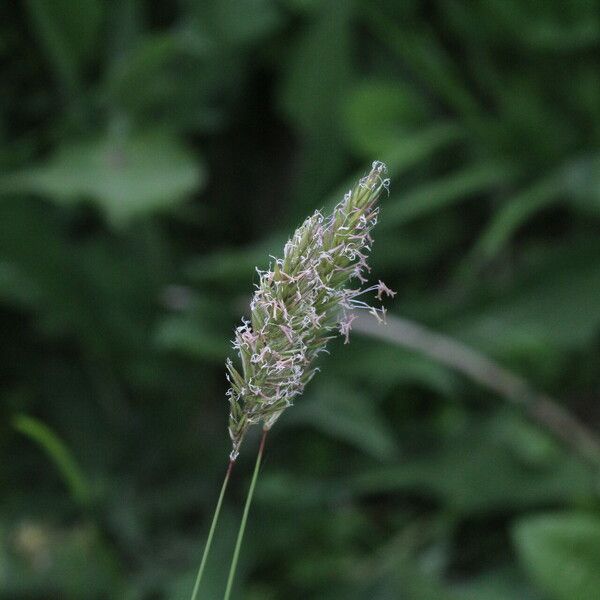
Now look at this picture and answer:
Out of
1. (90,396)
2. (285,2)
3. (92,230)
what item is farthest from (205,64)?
(90,396)

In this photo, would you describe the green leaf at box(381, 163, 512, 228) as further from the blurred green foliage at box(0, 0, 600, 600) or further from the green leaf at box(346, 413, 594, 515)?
the green leaf at box(346, 413, 594, 515)

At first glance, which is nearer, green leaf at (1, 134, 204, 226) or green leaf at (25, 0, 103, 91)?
green leaf at (1, 134, 204, 226)

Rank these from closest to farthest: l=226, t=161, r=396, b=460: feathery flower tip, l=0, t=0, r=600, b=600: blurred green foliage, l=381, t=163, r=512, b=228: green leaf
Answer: l=226, t=161, r=396, b=460: feathery flower tip, l=0, t=0, r=600, b=600: blurred green foliage, l=381, t=163, r=512, b=228: green leaf

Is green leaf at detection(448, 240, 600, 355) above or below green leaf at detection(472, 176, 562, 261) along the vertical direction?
below

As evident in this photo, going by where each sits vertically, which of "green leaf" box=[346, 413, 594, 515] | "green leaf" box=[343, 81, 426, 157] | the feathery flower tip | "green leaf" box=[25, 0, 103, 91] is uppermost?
"green leaf" box=[343, 81, 426, 157]

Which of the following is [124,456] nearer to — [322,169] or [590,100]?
[322,169]

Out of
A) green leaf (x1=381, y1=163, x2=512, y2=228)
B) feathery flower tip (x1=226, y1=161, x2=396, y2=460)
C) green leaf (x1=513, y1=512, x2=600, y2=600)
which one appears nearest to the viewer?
feathery flower tip (x1=226, y1=161, x2=396, y2=460)

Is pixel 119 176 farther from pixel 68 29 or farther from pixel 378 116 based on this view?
pixel 378 116

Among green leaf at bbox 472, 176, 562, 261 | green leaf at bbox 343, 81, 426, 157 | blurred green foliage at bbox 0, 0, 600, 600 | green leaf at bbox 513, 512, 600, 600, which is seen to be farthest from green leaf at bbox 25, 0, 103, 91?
green leaf at bbox 513, 512, 600, 600
